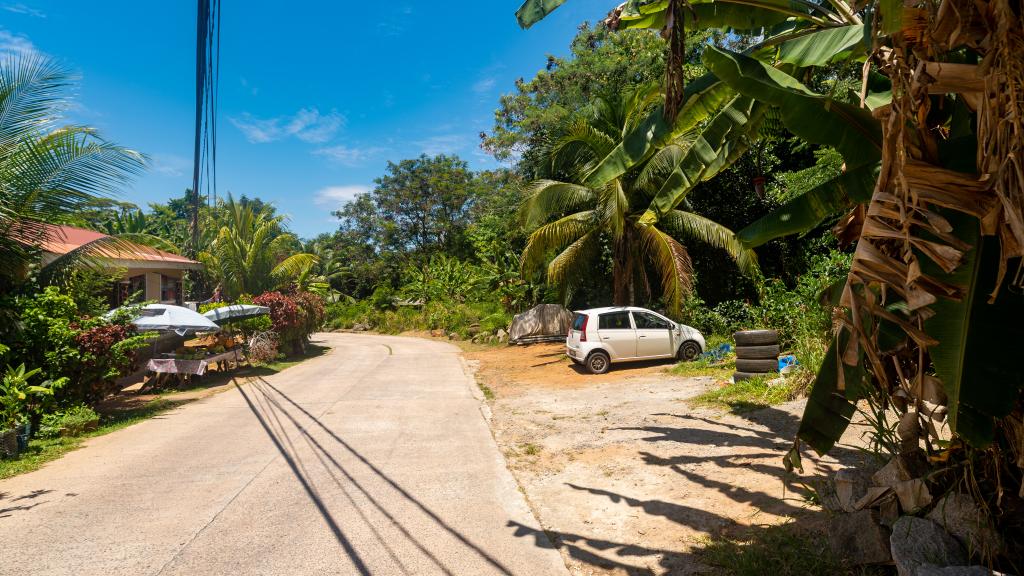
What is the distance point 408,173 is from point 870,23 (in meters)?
38.2

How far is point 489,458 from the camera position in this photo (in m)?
6.89

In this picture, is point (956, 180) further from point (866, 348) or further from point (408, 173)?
point (408, 173)

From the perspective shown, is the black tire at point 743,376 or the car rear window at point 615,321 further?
the car rear window at point 615,321

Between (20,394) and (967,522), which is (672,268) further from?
(20,394)

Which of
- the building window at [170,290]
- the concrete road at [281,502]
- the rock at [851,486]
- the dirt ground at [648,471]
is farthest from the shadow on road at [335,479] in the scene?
the building window at [170,290]

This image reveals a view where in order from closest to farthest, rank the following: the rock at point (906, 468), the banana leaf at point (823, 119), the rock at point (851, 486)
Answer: the rock at point (906, 468) < the banana leaf at point (823, 119) < the rock at point (851, 486)

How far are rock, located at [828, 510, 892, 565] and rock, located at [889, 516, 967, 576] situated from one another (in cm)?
31

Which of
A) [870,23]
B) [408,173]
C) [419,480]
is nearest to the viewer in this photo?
[870,23]

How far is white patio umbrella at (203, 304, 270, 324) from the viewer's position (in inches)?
634

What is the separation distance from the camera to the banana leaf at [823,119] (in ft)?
11.0

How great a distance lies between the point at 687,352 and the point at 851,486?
10508mm

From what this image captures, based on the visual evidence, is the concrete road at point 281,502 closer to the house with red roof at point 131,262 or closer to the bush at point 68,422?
the bush at point 68,422

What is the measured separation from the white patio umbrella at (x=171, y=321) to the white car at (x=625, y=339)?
30.1 ft

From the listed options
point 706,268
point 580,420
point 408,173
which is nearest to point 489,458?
point 580,420
